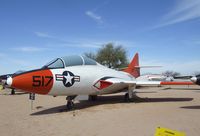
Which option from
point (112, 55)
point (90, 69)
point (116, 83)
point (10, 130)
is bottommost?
point (10, 130)

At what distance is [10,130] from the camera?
24.2 ft

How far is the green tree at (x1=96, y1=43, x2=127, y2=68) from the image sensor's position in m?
53.4

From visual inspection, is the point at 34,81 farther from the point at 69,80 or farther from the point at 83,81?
the point at 83,81

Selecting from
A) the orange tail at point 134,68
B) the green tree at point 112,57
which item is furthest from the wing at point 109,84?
the green tree at point 112,57

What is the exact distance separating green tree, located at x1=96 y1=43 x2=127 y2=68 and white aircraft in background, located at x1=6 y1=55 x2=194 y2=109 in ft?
130

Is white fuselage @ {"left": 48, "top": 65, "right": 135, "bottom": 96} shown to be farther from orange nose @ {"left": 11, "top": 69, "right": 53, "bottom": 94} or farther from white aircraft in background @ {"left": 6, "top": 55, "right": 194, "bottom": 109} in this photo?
orange nose @ {"left": 11, "top": 69, "right": 53, "bottom": 94}

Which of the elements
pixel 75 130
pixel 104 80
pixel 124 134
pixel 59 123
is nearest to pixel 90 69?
pixel 104 80

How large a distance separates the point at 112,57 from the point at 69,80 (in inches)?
1690

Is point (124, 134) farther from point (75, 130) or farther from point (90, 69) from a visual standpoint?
point (90, 69)

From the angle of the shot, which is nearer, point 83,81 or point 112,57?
point 83,81

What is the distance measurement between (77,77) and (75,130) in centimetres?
432

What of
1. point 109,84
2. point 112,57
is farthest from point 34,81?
point 112,57

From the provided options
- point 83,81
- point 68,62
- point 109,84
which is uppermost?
point 68,62

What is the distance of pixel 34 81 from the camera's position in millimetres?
9688
